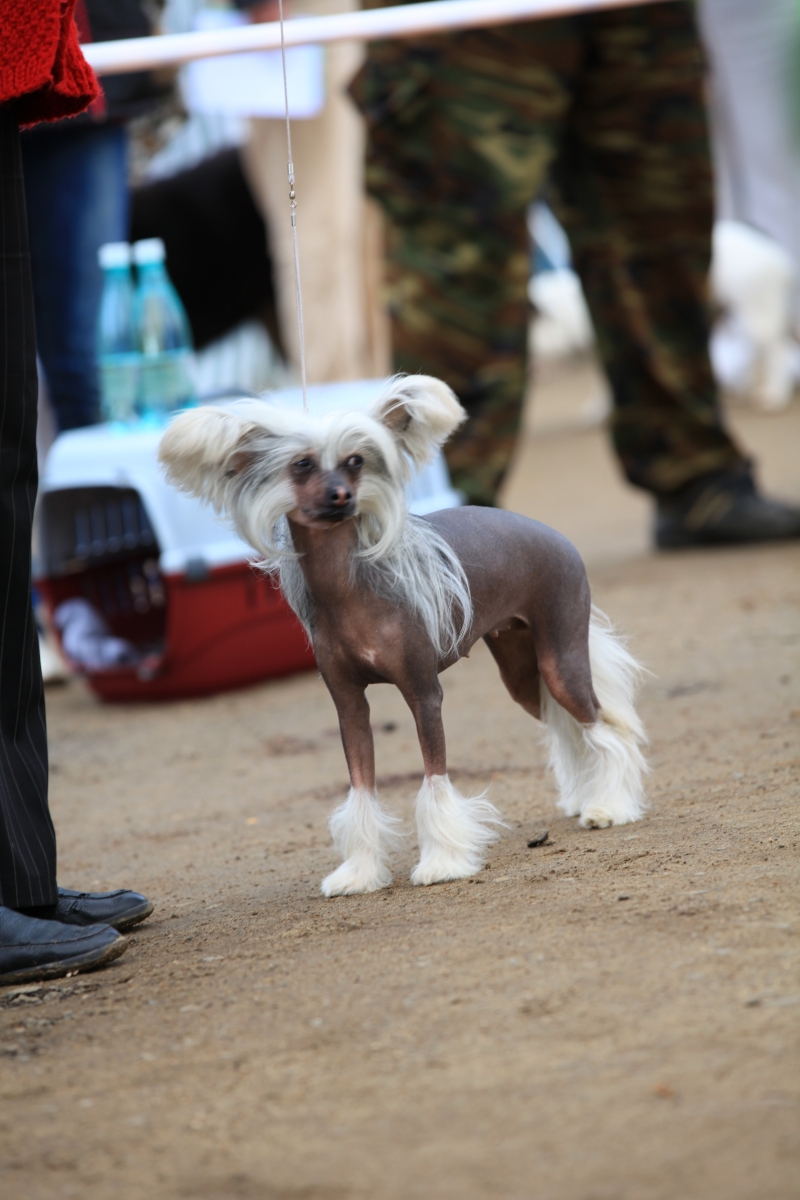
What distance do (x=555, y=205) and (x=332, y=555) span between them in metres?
4.20

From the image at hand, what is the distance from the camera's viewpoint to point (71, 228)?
5.40 meters

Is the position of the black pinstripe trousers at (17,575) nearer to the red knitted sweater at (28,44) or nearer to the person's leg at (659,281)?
the red knitted sweater at (28,44)

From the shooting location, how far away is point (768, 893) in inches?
89.0

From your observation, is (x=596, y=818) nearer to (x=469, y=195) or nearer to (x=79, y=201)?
(x=469, y=195)

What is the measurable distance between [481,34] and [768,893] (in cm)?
390

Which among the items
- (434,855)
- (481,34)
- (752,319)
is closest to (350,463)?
(434,855)

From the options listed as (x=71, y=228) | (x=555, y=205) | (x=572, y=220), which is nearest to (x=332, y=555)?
(x=71, y=228)

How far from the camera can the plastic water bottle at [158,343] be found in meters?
5.68

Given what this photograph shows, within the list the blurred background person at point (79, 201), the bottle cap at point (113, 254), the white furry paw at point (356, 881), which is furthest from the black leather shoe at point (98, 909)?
the bottle cap at point (113, 254)

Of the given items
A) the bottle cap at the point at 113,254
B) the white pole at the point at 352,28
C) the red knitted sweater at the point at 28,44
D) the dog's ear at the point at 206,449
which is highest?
the white pole at the point at 352,28

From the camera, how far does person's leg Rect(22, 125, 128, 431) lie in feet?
17.5

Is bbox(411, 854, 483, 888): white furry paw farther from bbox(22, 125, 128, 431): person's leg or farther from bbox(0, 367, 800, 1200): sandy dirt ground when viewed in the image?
bbox(22, 125, 128, 431): person's leg

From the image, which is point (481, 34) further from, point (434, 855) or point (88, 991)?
point (88, 991)

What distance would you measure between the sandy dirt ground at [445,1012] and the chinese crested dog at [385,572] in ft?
0.48
